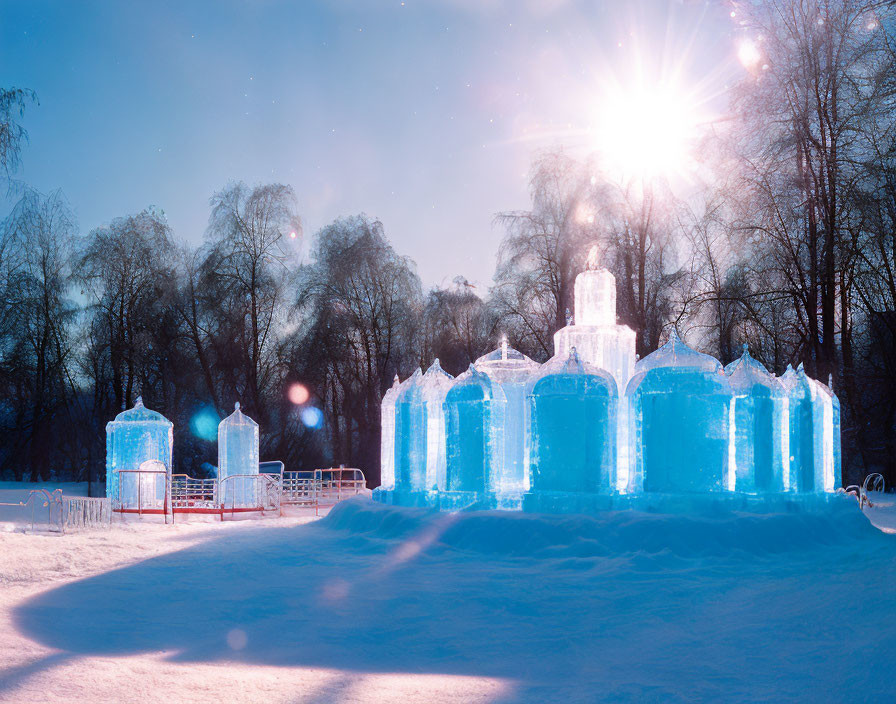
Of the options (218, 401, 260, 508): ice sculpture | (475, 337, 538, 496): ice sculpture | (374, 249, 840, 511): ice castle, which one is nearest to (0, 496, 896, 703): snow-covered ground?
(374, 249, 840, 511): ice castle

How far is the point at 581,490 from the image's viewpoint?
10.9 meters

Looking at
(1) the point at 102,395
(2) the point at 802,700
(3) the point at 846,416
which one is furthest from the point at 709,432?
(1) the point at 102,395

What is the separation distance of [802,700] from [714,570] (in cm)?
416

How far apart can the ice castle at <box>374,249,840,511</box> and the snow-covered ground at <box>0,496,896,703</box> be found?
0.84 meters

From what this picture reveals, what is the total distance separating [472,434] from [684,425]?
10.7 ft

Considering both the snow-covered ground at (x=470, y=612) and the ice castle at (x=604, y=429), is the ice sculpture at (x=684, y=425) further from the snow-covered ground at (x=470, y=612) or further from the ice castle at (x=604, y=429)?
the snow-covered ground at (x=470, y=612)

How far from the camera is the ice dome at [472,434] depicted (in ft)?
38.5

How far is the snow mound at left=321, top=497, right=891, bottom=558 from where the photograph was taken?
9477 millimetres

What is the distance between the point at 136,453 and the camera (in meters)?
19.0

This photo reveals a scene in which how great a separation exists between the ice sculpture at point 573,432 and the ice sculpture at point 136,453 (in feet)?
36.9

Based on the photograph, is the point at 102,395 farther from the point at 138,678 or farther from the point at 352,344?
the point at 138,678

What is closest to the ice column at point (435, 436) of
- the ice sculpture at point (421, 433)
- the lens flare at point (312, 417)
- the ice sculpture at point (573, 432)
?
the ice sculpture at point (421, 433)

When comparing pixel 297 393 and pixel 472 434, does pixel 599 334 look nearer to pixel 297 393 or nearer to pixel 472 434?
pixel 472 434

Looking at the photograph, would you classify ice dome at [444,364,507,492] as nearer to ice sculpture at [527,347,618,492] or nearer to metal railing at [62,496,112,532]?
ice sculpture at [527,347,618,492]
